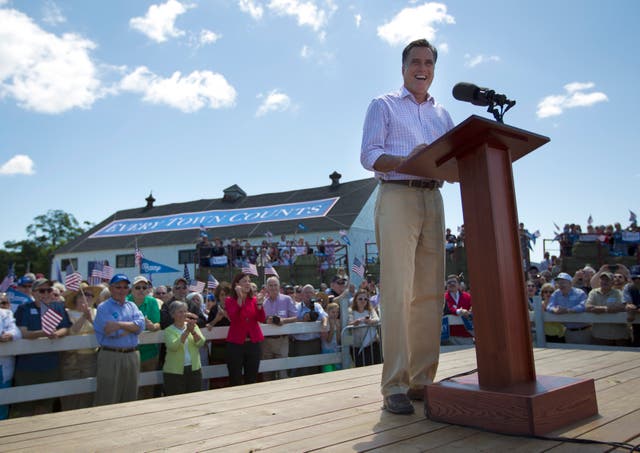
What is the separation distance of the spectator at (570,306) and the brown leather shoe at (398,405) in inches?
224

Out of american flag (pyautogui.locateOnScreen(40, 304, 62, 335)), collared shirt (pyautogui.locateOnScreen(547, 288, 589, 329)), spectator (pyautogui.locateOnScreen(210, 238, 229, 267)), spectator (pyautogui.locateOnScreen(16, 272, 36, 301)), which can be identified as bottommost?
collared shirt (pyautogui.locateOnScreen(547, 288, 589, 329))

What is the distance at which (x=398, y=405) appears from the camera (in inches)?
101

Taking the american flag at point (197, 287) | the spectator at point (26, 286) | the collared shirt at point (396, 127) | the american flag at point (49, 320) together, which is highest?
the collared shirt at point (396, 127)

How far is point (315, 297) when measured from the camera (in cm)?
1010

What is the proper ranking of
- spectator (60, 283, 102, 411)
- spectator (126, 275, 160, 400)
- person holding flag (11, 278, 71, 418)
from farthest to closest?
spectator (126, 275, 160, 400), spectator (60, 283, 102, 411), person holding flag (11, 278, 71, 418)

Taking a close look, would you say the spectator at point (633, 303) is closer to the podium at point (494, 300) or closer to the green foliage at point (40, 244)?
the podium at point (494, 300)

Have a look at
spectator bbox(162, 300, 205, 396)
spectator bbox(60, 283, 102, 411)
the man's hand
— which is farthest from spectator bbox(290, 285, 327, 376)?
the man's hand

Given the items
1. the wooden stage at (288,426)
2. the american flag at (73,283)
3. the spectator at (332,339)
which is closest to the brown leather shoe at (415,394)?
the wooden stage at (288,426)

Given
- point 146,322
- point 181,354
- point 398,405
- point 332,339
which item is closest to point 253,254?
point 332,339

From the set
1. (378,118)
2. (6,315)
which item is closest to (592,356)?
(378,118)

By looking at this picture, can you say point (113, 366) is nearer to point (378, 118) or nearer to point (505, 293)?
point (378, 118)

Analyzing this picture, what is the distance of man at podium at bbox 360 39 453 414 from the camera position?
274 centimetres

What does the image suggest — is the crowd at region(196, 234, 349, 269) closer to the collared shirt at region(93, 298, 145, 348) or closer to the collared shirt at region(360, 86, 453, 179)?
the collared shirt at region(93, 298, 145, 348)

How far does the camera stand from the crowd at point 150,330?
17.3 feet
